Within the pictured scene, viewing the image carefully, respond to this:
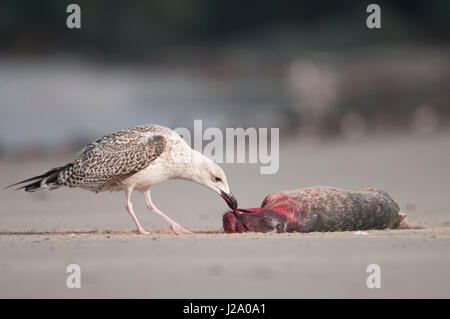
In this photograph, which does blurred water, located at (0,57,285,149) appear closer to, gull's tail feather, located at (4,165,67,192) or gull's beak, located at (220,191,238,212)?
gull's tail feather, located at (4,165,67,192)

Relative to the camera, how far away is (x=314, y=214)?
8.18 m

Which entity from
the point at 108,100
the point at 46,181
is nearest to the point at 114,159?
the point at 46,181

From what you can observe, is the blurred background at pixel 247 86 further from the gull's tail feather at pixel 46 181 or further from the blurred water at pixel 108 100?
the gull's tail feather at pixel 46 181

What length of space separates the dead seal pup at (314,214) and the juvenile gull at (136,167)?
50cm

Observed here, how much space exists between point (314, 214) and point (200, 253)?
1543 millimetres

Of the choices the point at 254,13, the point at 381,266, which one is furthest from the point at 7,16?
the point at 381,266

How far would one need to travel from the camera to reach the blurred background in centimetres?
1342

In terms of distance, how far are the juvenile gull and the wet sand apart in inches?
18.9

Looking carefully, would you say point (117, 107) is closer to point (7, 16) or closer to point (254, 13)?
point (7, 16)

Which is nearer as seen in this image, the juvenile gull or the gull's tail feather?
the juvenile gull

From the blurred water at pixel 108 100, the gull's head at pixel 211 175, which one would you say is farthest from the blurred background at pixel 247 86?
the gull's head at pixel 211 175

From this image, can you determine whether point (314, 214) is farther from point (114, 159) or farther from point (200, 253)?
point (114, 159)

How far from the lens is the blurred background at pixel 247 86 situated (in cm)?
1342

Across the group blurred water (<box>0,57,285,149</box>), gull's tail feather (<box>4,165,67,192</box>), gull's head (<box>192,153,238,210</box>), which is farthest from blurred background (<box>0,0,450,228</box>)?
gull's head (<box>192,153,238,210</box>)
